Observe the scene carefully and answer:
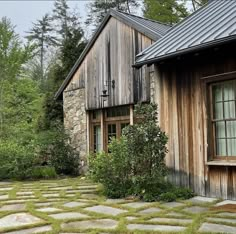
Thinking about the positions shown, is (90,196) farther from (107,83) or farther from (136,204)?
(107,83)

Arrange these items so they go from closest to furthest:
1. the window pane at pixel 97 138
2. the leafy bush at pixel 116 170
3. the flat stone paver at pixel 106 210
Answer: the flat stone paver at pixel 106 210 < the leafy bush at pixel 116 170 < the window pane at pixel 97 138

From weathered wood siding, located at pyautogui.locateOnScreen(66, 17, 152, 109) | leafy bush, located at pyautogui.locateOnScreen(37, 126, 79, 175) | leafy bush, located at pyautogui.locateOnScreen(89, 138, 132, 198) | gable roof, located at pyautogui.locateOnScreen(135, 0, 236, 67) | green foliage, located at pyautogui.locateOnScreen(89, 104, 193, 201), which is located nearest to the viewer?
gable roof, located at pyautogui.locateOnScreen(135, 0, 236, 67)

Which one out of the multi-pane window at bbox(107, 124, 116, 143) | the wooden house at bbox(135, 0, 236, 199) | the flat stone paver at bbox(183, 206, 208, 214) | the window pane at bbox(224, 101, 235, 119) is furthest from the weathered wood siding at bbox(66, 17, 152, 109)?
the flat stone paver at bbox(183, 206, 208, 214)

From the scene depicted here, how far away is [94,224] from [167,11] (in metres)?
17.2

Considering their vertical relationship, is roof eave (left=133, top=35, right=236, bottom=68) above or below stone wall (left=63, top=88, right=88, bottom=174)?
above

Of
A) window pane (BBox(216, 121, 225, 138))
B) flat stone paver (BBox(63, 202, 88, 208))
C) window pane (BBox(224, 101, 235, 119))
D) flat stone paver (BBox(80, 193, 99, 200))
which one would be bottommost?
flat stone paver (BBox(80, 193, 99, 200))

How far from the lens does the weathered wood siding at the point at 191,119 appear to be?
6.47 metres

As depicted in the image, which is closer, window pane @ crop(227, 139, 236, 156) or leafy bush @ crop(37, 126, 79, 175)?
window pane @ crop(227, 139, 236, 156)

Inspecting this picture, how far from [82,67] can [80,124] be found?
201 cm

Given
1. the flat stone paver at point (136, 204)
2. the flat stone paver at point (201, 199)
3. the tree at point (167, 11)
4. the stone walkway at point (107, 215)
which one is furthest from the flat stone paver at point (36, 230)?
the tree at point (167, 11)

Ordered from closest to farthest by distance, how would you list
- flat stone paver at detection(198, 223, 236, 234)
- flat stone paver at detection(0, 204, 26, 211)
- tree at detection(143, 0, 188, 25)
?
flat stone paver at detection(198, 223, 236, 234)
flat stone paver at detection(0, 204, 26, 211)
tree at detection(143, 0, 188, 25)

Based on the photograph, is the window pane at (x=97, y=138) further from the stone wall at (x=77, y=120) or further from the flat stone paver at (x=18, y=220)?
the flat stone paver at (x=18, y=220)

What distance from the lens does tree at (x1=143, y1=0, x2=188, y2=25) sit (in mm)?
19766

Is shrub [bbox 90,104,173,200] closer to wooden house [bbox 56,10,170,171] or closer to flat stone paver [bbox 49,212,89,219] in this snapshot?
flat stone paver [bbox 49,212,89,219]
